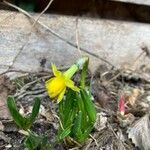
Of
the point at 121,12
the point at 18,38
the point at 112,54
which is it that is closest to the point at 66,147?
the point at 18,38

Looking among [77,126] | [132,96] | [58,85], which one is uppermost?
[58,85]

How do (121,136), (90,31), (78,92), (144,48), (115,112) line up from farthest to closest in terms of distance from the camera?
1. (144,48)
2. (90,31)
3. (115,112)
4. (121,136)
5. (78,92)

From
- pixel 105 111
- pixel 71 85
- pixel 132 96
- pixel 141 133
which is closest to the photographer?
pixel 71 85

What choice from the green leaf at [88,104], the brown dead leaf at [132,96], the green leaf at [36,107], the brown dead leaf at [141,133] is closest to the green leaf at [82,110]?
the green leaf at [88,104]

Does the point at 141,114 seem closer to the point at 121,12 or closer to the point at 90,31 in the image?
the point at 90,31

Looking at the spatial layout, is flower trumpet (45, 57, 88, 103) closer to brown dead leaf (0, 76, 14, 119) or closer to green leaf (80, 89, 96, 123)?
green leaf (80, 89, 96, 123)

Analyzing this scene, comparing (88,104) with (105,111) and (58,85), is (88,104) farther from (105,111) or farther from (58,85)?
(105,111)

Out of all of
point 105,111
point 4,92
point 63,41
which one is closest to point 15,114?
point 4,92

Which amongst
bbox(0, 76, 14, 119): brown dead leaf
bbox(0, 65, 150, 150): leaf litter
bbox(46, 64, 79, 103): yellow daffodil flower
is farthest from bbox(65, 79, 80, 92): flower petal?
bbox(0, 76, 14, 119): brown dead leaf
